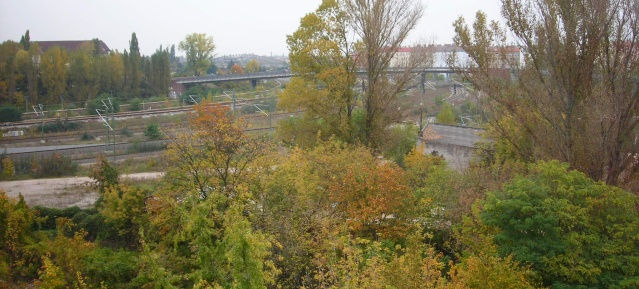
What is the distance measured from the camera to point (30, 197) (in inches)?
796

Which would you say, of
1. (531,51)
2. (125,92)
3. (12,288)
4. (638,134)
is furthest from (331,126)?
(125,92)

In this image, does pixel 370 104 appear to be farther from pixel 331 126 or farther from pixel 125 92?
pixel 125 92

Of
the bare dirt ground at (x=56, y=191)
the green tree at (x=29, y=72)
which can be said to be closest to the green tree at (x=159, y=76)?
the green tree at (x=29, y=72)

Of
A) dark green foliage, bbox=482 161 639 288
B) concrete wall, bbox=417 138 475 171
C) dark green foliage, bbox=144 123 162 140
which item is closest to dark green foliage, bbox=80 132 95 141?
dark green foliage, bbox=144 123 162 140

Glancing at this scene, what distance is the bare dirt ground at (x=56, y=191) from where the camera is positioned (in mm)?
19438

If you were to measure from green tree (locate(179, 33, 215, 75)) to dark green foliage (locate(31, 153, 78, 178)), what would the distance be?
4268 cm

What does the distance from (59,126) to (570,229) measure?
33515 millimetres

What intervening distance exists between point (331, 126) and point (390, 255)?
27.6ft

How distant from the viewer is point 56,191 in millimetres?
21281

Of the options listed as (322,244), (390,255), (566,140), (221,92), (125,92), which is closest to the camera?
(322,244)

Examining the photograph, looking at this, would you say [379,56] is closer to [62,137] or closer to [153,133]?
[153,133]

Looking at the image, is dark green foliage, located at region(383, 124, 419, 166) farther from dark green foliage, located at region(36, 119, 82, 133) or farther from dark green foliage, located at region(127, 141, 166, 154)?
dark green foliage, located at region(36, 119, 82, 133)

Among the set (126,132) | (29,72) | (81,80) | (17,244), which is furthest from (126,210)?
(81,80)

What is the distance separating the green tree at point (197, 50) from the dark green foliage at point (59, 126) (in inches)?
1290
